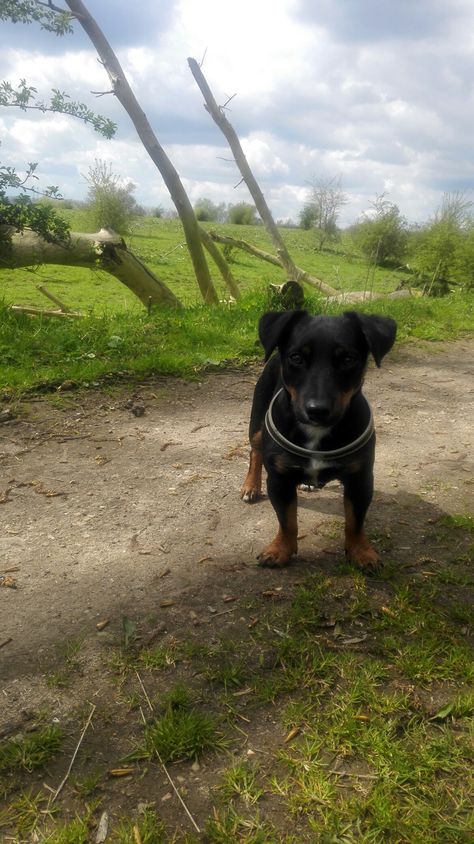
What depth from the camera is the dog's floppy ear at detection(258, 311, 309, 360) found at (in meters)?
3.40

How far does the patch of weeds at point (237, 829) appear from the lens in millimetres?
1993

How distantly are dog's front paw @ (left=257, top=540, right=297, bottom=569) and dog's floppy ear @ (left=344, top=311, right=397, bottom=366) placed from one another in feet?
3.98

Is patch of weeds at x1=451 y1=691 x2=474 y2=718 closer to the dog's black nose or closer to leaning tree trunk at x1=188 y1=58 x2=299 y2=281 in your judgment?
the dog's black nose

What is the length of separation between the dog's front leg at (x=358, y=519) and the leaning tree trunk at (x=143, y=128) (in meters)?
8.15

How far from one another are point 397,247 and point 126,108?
15.7m

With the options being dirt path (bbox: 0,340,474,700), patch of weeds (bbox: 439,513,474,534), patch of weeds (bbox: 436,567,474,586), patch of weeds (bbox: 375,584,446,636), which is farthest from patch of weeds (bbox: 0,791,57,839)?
patch of weeds (bbox: 439,513,474,534)

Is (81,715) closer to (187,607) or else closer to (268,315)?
(187,607)

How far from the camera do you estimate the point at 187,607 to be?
10.4 ft

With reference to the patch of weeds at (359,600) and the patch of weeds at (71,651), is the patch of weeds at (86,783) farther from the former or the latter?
the patch of weeds at (359,600)

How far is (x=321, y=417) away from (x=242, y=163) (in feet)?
36.9

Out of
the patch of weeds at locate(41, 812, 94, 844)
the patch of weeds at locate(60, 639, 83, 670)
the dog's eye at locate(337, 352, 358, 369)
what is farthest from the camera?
the dog's eye at locate(337, 352, 358, 369)

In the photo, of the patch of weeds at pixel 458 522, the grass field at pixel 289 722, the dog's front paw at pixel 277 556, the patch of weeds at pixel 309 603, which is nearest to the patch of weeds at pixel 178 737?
the grass field at pixel 289 722

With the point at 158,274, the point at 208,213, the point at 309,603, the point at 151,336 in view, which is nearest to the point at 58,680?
the point at 309,603

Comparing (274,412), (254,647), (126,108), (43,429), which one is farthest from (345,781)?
(126,108)
